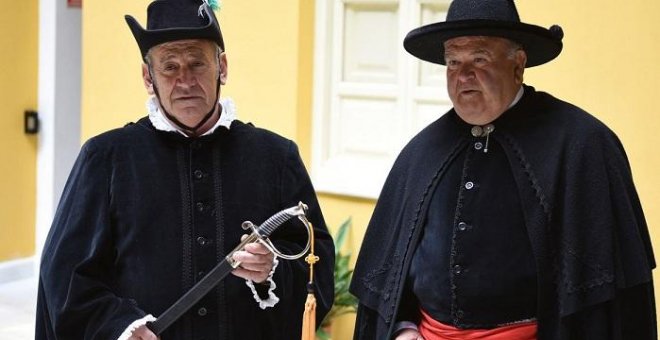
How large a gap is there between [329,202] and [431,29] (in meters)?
3.05

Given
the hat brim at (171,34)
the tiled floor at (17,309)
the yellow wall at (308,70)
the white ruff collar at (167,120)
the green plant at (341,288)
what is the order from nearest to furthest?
the hat brim at (171,34) → the white ruff collar at (167,120) → the yellow wall at (308,70) → the green plant at (341,288) → the tiled floor at (17,309)

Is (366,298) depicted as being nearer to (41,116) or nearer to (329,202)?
(329,202)

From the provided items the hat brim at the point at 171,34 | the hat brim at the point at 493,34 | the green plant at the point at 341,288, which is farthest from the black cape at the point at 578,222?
the green plant at the point at 341,288

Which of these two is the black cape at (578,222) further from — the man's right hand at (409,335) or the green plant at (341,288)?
the green plant at (341,288)

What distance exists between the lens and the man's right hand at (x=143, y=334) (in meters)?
3.27

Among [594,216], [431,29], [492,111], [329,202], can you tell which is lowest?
[329,202]

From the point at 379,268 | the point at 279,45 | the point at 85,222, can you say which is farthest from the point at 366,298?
the point at 279,45

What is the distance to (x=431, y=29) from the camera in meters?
3.28

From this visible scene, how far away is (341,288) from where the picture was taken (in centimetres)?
593

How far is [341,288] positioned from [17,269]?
3884 mm

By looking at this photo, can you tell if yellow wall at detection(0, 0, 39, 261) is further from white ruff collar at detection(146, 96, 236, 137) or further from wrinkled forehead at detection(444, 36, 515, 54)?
wrinkled forehead at detection(444, 36, 515, 54)

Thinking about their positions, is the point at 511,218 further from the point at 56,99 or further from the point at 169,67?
the point at 56,99

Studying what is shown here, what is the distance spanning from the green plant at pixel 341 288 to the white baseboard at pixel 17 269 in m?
3.67

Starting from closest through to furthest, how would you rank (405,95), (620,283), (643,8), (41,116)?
(620,283) < (643,8) < (405,95) < (41,116)
